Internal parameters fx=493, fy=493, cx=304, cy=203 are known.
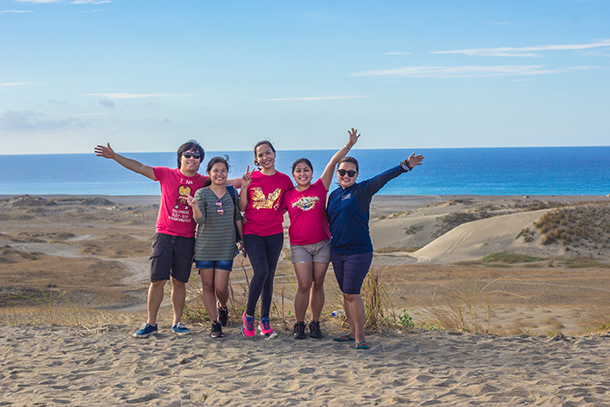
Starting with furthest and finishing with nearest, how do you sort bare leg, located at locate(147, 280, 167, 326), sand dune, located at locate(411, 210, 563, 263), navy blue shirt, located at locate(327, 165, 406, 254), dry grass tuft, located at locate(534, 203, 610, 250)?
1. sand dune, located at locate(411, 210, 563, 263)
2. dry grass tuft, located at locate(534, 203, 610, 250)
3. bare leg, located at locate(147, 280, 167, 326)
4. navy blue shirt, located at locate(327, 165, 406, 254)

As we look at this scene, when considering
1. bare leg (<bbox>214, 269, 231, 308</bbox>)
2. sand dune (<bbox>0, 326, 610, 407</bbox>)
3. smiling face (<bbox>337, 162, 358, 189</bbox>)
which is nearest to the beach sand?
sand dune (<bbox>0, 326, 610, 407</bbox>)

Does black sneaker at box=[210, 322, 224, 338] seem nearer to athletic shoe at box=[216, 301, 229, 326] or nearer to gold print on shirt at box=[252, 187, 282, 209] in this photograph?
athletic shoe at box=[216, 301, 229, 326]

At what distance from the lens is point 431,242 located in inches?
817

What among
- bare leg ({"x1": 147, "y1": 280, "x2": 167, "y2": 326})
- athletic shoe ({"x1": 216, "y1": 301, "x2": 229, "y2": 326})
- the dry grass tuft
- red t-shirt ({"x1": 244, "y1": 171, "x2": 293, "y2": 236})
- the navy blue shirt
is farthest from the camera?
the dry grass tuft

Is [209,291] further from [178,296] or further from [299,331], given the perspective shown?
[299,331]

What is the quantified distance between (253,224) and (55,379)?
7.69 ft

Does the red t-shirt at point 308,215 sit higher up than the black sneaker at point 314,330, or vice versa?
the red t-shirt at point 308,215

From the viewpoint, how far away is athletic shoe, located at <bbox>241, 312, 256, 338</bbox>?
551 cm

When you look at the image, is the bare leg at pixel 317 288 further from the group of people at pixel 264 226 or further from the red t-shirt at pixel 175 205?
the red t-shirt at pixel 175 205

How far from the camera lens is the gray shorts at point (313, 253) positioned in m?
5.19

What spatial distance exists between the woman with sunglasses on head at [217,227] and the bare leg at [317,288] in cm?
93

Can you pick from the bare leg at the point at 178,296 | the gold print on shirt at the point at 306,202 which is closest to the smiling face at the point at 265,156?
the gold print on shirt at the point at 306,202

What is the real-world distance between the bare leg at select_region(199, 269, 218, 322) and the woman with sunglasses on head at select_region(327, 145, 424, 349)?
1389 millimetres

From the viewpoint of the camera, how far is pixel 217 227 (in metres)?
5.34
